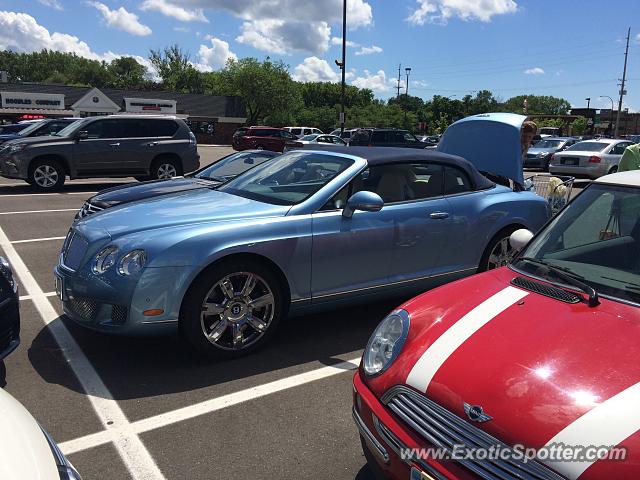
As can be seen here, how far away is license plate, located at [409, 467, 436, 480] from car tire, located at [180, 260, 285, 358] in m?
2.12

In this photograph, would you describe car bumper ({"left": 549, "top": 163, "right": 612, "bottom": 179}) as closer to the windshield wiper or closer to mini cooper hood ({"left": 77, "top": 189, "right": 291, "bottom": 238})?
mini cooper hood ({"left": 77, "top": 189, "right": 291, "bottom": 238})

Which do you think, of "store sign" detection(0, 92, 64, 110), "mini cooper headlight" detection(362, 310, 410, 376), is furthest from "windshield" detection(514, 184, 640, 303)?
"store sign" detection(0, 92, 64, 110)

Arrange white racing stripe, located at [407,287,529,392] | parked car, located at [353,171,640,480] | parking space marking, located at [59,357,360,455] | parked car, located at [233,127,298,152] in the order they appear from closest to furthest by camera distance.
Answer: parked car, located at [353,171,640,480] < white racing stripe, located at [407,287,529,392] < parking space marking, located at [59,357,360,455] < parked car, located at [233,127,298,152]

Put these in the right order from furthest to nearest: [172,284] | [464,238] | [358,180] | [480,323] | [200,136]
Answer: [200,136] → [464,238] → [358,180] → [172,284] → [480,323]

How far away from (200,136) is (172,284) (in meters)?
53.5

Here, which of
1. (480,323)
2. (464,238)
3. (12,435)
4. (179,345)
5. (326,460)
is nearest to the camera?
(12,435)

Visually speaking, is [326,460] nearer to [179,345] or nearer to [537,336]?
[537,336]

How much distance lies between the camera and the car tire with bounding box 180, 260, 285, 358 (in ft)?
11.9

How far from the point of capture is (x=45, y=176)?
42.4ft

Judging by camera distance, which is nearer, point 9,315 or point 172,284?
point 9,315

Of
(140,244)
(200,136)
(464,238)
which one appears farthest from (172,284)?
(200,136)

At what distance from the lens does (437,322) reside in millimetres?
2359

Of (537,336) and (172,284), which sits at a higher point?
(537,336)

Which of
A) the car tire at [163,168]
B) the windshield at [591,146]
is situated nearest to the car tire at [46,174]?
the car tire at [163,168]
